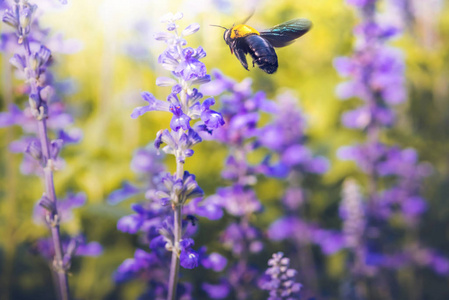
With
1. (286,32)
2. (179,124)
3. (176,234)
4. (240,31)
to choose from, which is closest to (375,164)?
(286,32)

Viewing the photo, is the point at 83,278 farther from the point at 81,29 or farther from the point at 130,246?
the point at 81,29

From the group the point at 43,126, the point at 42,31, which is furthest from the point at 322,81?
the point at 43,126

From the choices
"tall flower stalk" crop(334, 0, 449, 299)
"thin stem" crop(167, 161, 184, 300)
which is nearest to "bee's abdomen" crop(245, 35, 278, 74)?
"thin stem" crop(167, 161, 184, 300)

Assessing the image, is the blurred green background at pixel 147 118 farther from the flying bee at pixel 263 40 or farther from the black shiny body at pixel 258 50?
the black shiny body at pixel 258 50

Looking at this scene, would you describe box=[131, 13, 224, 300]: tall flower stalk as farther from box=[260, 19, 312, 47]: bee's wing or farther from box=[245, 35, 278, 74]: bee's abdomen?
box=[260, 19, 312, 47]: bee's wing

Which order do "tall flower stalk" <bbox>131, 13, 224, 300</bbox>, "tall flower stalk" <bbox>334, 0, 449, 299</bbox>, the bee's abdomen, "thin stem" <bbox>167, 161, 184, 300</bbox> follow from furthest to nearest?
"tall flower stalk" <bbox>334, 0, 449, 299</bbox>, the bee's abdomen, "thin stem" <bbox>167, 161, 184, 300</bbox>, "tall flower stalk" <bbox>131, 13, 224, 300</bbox>

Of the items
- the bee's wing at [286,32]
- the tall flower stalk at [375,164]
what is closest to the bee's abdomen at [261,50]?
the bee's wing at [286,32]
